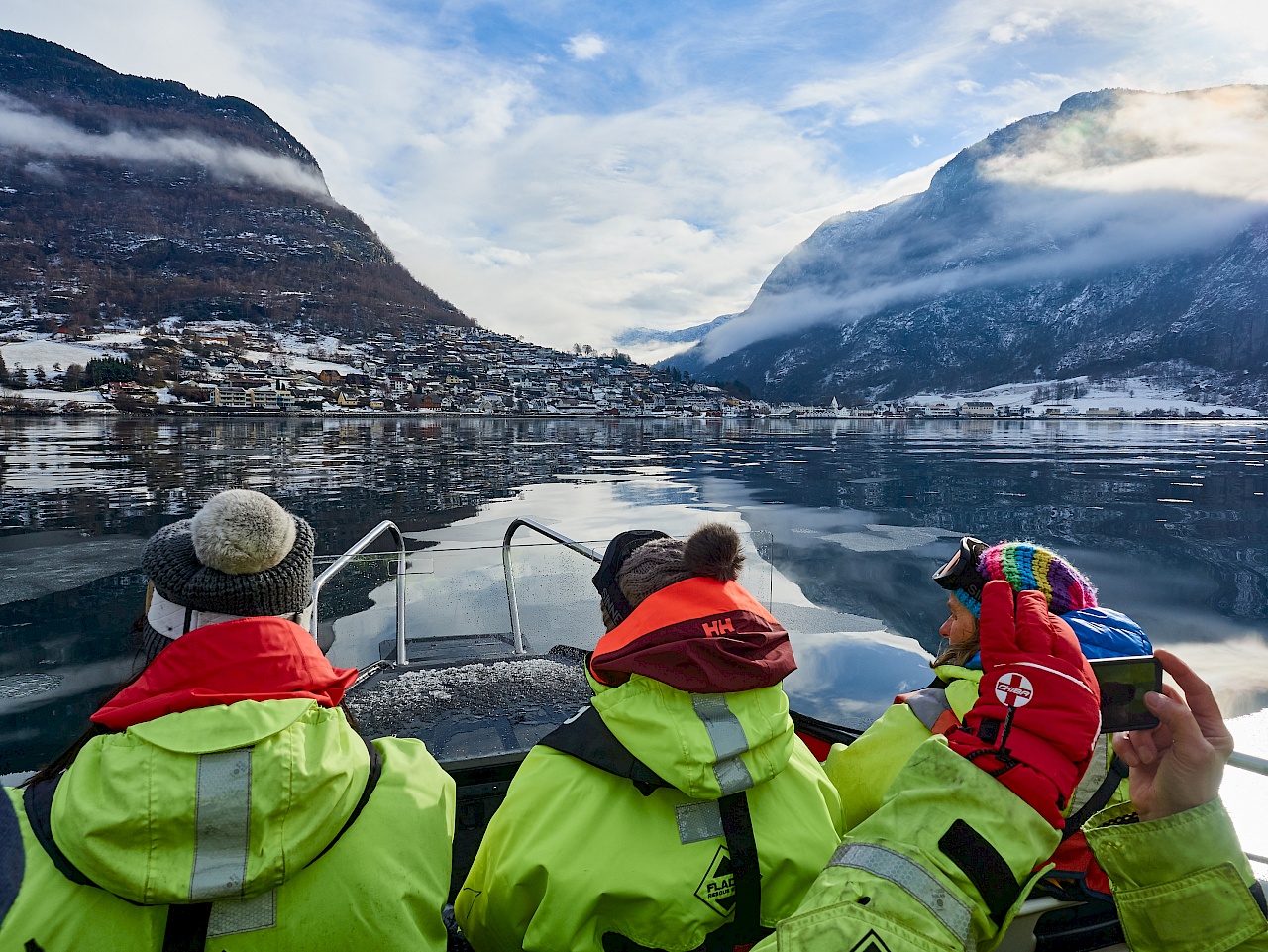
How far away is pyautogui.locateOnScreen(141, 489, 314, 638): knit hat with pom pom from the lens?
1440mm

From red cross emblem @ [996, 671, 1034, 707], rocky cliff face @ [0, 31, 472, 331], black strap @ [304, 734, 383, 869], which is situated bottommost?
black strap @ [304, 734, 383, 869]

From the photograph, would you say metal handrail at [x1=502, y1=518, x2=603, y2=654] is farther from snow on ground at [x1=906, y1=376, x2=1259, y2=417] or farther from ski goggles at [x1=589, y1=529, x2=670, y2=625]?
snow on ground at [x1=906, y1=376, x2=1259, y2=417]

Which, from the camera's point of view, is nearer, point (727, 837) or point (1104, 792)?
point (727, 837)

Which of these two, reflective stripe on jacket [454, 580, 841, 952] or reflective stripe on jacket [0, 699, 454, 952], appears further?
reflective stripe on jacket [454, 580, 841, 952]

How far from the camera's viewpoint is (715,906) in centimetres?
138

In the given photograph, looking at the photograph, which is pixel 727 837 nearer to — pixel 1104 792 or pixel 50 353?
pixel 1104 792

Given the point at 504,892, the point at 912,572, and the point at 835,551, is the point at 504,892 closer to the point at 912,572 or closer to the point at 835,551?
the point at 912,572

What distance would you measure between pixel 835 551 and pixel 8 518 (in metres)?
15.1

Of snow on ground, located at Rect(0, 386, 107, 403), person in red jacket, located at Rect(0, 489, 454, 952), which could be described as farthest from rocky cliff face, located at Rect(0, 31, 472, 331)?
person in red jacket, located at Rect(0, 489, 454, 952)

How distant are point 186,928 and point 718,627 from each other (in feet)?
3.54

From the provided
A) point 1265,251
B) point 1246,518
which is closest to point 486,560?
point 1246,518

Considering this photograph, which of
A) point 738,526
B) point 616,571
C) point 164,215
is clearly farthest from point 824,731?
point 164,215

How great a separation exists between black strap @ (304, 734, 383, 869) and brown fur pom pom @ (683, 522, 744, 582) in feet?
2.62

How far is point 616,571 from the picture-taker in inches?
76.1
